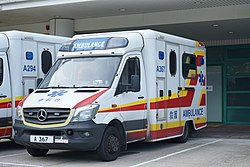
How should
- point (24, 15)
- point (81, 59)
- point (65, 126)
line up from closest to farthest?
1. point (65, 126)
2. point (81, 59)
3. point (24, 15)

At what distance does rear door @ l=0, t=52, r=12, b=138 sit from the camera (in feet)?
38.0

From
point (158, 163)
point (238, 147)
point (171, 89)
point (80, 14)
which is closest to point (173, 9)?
point (80, 14)

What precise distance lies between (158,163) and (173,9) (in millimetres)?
7762

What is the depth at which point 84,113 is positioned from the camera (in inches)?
378

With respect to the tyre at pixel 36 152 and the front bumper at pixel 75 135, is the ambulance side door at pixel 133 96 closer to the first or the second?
the front bumper at pixel 75 135

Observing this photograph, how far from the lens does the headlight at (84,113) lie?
959cm

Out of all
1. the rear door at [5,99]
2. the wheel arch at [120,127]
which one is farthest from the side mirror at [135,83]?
the rear door at [5,99]

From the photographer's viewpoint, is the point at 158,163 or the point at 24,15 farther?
the point at 24,15

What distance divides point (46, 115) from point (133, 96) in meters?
2.12

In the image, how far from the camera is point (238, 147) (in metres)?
12.4

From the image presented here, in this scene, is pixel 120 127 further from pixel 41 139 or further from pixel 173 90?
Answer: pixel 173 90

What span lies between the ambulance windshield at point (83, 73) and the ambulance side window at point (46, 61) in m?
1.62

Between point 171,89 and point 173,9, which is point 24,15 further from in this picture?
point 171,89

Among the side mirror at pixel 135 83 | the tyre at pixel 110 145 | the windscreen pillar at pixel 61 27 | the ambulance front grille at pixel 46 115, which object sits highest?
the windscreen pillar at pixel 61 27
